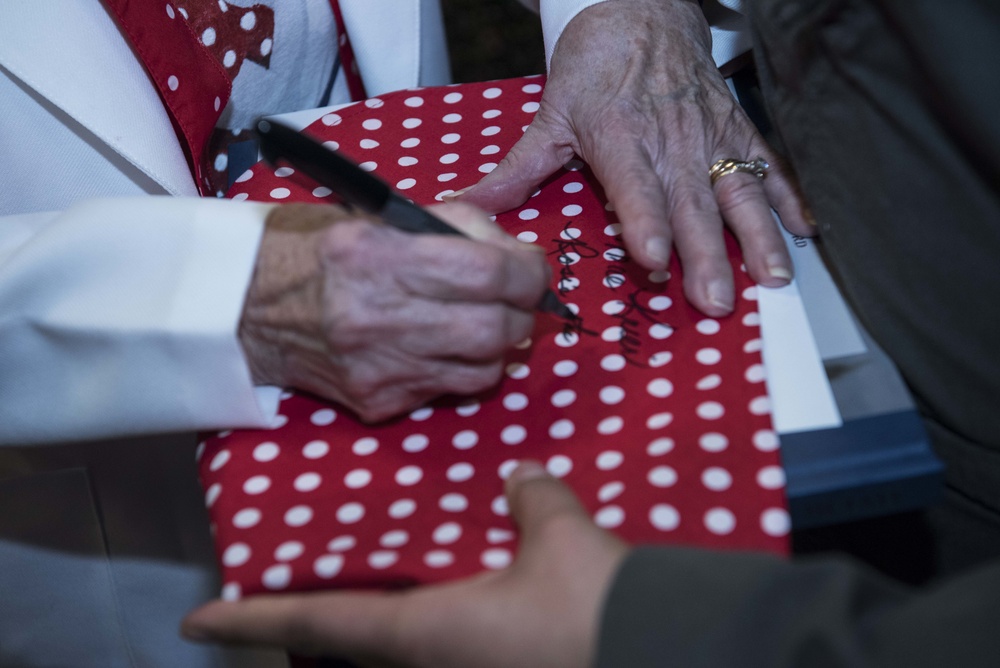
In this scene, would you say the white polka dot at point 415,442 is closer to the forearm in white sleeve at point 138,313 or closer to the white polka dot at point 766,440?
the forearm in white sleeve at point 138,313

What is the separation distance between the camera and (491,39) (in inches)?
93.0

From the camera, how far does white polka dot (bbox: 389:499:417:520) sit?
51cm

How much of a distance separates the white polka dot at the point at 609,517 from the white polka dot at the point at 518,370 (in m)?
0.13

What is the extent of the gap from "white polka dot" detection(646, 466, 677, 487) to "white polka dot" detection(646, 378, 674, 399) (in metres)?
0.06

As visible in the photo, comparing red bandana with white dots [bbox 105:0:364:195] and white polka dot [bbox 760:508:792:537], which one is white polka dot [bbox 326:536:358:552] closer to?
white polka dot [bbox 760:508:792:537]

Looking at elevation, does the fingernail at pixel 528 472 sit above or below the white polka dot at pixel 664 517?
above

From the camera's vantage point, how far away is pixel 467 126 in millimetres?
857

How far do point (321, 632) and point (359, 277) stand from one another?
0.23m

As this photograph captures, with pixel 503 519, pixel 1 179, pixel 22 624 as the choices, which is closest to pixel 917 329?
pixel 503 519

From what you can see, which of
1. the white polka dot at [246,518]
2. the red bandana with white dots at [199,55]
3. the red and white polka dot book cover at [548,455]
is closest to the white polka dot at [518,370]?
the red and white polka dot book cover at [548,455]

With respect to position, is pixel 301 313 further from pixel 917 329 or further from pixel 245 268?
pixel 917 329

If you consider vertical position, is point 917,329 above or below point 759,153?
below

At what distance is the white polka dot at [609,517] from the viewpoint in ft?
1.59

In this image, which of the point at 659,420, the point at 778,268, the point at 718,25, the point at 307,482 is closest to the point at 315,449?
the point at 307,482
